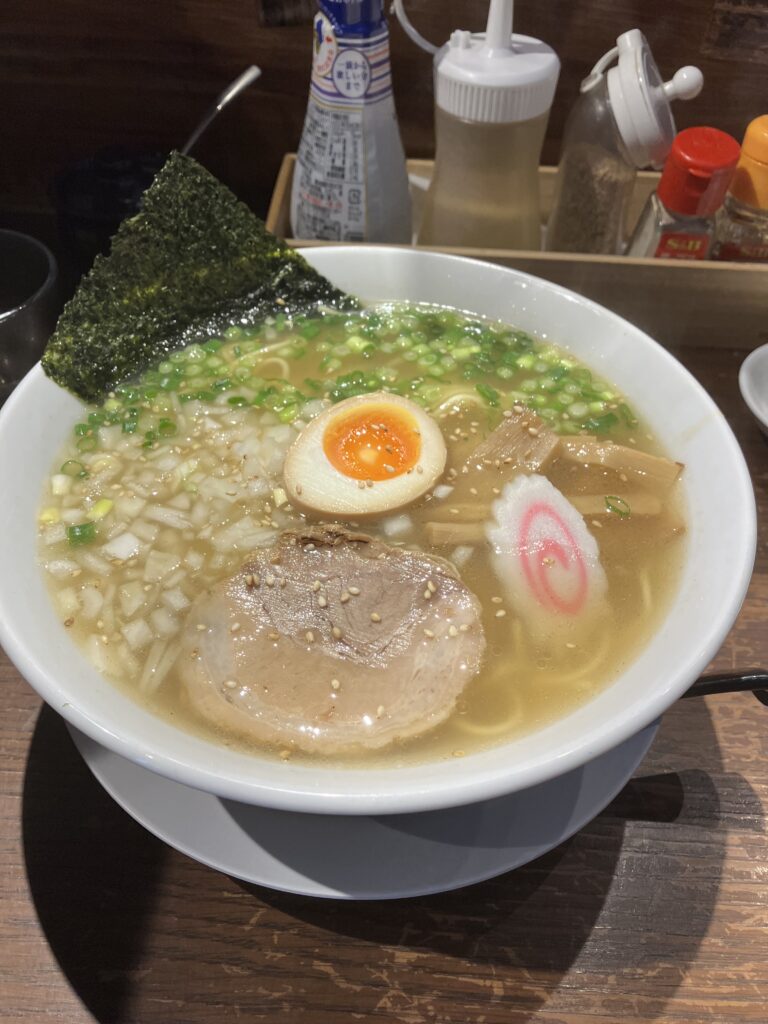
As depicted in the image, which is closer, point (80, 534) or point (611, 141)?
point (80, 534)

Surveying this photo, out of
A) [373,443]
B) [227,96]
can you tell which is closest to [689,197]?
[373,443]

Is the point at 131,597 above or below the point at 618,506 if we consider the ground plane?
below

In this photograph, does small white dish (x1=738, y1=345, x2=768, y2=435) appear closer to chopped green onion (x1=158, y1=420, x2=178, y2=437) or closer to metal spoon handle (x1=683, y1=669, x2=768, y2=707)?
metal spoon handle (x1=683, y1=669, x2=768, y2=707)

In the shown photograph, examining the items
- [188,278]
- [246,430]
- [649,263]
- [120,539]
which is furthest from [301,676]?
[649,263]

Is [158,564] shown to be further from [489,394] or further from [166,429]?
[489,394]

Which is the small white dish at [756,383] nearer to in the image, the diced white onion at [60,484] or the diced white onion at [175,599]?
the diced white onion at [175,599]

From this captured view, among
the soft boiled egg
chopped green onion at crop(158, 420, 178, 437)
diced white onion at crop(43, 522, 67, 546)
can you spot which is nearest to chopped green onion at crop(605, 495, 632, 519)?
the soft boiled egg
